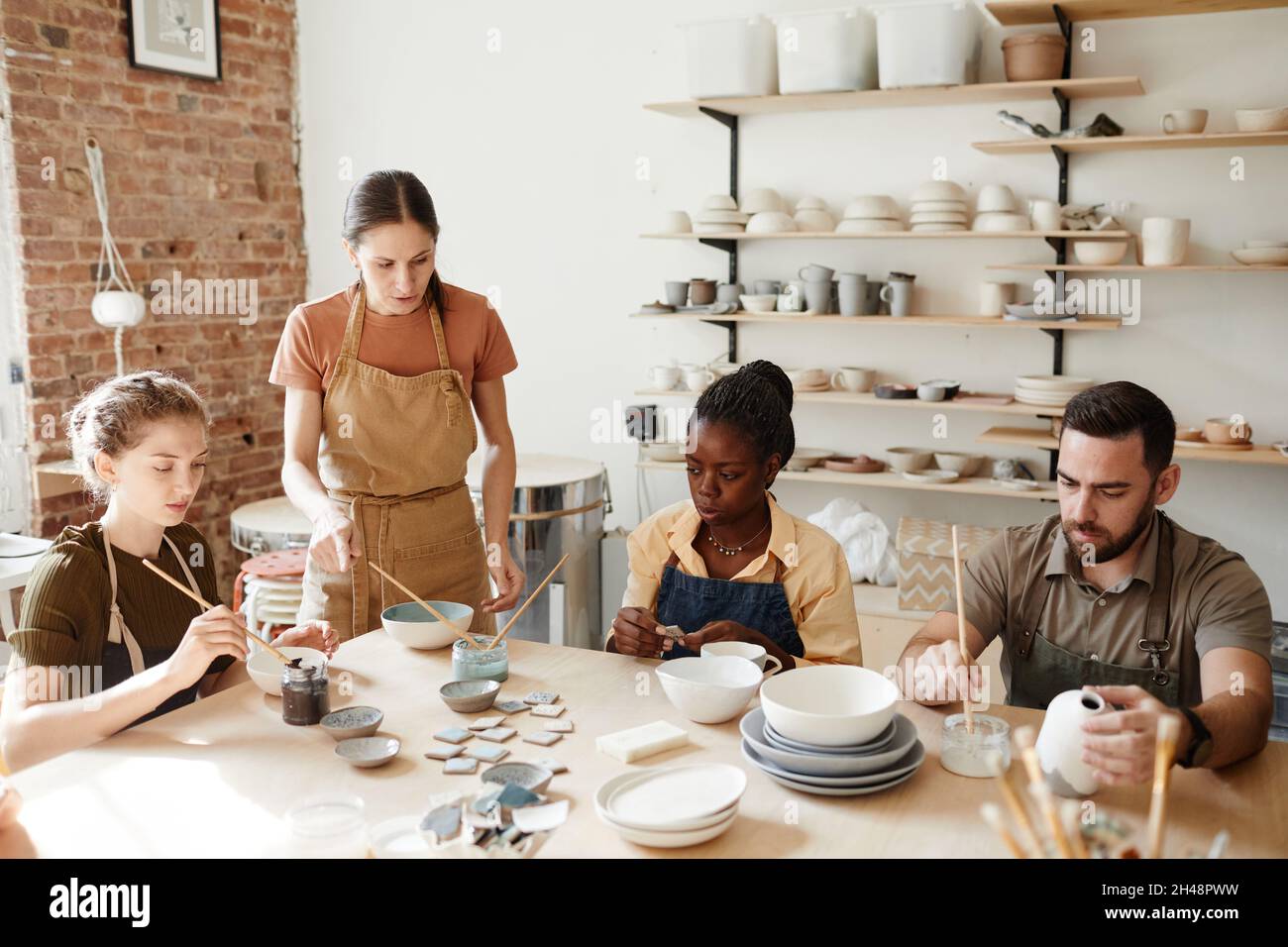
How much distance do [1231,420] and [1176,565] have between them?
2003 mm

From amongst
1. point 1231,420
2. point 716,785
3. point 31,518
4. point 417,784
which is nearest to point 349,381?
point 417,784

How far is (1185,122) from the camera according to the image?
3.45 m

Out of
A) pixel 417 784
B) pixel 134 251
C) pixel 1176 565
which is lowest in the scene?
pixel 417 784

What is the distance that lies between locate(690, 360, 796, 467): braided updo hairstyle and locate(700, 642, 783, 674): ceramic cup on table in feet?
1.34

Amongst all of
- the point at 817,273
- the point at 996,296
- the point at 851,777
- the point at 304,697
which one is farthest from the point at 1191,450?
the point at 304,697

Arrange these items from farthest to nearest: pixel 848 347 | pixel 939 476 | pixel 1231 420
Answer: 1. pixel 848 347
2. pixel 939 476
3. pixel 1231 420

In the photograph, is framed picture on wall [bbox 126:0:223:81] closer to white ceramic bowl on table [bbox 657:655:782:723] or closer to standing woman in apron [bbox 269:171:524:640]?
standing woman in apron [bbox 269:171:524:640]

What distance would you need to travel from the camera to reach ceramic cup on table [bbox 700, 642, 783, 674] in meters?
1.91

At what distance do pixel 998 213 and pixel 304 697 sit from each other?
111 inches

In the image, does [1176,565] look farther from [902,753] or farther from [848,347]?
[848,347]

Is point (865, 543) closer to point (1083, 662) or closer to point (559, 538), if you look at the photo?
point (559, 538)

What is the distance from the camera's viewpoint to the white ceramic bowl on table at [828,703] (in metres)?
1.54

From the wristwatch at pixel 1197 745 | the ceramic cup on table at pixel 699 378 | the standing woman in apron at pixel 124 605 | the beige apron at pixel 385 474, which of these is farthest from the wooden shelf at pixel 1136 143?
the standing woman in apron at pixel 124 605

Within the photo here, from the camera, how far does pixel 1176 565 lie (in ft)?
6.28
